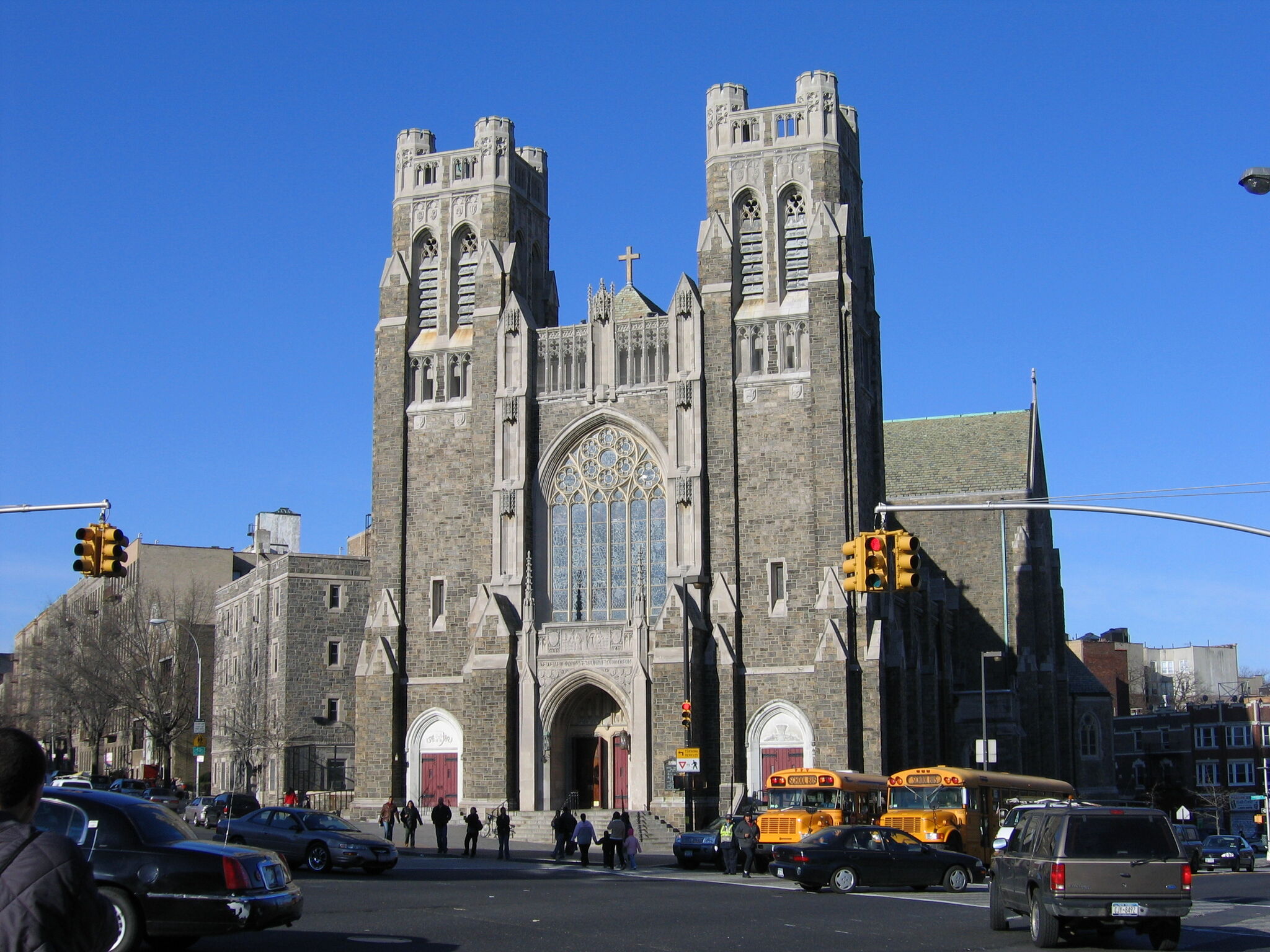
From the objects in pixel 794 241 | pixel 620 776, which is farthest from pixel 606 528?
pixel 794 241

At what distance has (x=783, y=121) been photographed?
48.5 m

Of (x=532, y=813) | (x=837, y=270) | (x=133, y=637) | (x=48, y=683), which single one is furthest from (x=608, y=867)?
(x=48, y=683)

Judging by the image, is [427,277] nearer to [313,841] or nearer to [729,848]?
[729,848]

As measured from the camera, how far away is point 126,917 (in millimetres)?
13266

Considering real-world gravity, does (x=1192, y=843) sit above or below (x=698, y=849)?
below

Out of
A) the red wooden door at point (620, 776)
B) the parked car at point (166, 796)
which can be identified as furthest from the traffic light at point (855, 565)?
the parked car at point (166, 796)

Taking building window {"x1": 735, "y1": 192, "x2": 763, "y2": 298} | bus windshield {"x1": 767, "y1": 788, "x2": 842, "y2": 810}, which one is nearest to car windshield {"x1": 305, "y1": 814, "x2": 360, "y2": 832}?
bus windshield {"x1": 767, "y1": 788, "x2": 842, "y2": 810}

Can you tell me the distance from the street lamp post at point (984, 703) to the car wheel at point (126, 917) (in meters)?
35.9

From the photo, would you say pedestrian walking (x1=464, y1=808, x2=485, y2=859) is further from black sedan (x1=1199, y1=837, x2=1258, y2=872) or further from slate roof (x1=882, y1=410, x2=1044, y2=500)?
slate roof (x1=882, y1=410, x2=1044, y2=500)

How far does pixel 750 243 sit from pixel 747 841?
909 inches

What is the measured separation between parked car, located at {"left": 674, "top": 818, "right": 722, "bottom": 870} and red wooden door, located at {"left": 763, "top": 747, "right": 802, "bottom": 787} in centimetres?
1096

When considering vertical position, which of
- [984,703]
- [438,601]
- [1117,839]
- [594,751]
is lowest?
[594,751]

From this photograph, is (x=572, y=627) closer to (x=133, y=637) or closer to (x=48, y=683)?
(x=133, y=637)

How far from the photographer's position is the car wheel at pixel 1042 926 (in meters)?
16.4
